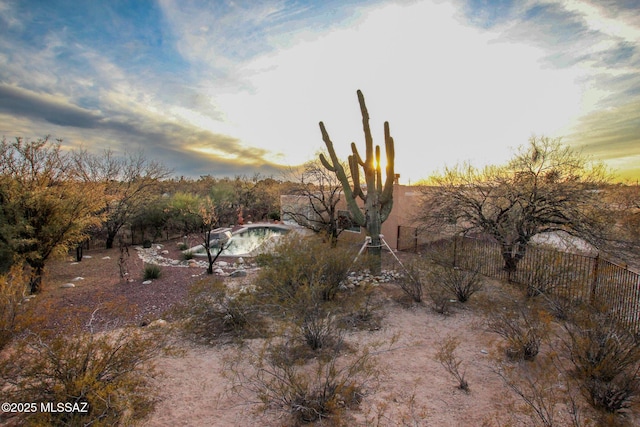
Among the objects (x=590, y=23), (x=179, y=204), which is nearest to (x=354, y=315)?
(x=590, y=23)

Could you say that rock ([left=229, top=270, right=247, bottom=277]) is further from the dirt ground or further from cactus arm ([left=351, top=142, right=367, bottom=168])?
cactus arm ([left=351, top=142, right=367, bottom=168])

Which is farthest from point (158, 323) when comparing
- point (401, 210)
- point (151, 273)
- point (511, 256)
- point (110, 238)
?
point (401, 210)

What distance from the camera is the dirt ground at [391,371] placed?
329 centimetres

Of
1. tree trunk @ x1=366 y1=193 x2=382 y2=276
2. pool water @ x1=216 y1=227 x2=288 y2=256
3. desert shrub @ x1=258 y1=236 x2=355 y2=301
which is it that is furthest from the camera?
pool water @ x1=216 y1=227 x2=288 y2=256

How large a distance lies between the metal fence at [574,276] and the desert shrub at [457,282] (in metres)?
0.36

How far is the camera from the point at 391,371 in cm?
419

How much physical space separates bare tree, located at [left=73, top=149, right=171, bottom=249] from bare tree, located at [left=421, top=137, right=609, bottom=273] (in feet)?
47.4

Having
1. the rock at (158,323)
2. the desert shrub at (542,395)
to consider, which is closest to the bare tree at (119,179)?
the rock at (158,323)

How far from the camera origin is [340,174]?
402 inches

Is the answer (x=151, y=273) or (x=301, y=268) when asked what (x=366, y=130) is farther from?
(x=151, y=273)

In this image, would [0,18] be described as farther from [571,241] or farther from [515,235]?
[571,241]

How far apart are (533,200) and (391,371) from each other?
714 centimetres

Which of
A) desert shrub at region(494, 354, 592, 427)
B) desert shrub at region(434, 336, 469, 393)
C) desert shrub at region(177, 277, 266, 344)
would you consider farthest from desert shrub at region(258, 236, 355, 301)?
desert shrub at region(494, 354, 592, 427)

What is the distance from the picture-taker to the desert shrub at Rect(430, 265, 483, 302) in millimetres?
6930
